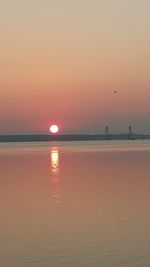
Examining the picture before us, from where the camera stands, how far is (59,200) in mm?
20812

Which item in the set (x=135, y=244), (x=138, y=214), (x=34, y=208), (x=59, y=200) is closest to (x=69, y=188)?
(x=59, y=200)

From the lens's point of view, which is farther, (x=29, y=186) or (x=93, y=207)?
(x=29, y=186)

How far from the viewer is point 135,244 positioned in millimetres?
12500

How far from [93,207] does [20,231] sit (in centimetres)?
473

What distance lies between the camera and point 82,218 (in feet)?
53.1

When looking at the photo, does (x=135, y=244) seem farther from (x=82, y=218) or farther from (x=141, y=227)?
(x=82, y=218)

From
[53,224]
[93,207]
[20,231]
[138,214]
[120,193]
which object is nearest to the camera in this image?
[20,231]

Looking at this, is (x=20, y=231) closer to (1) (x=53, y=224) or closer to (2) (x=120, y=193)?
(1) (x=53, y=224)

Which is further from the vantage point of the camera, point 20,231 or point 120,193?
point 120,193

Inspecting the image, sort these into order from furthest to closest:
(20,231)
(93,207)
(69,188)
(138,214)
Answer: (69,188) < (93,207) < (138,214) < (20,231)

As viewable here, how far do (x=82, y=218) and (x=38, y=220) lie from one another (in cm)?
141

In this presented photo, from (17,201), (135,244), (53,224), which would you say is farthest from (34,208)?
(135,244)

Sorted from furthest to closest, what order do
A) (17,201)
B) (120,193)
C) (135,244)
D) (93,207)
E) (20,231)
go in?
(120,193) → (17,201) → (93,207) → (20,231) → (135,244)

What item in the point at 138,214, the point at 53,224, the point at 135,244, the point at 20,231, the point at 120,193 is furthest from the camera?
the point at 120,193
